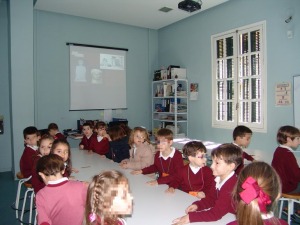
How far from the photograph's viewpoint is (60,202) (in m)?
1.64

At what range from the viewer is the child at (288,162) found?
8.55 feet

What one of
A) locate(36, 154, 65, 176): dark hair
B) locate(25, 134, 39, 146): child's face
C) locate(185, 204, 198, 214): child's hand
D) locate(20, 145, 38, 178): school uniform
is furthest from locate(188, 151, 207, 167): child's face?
locate(25, 134, 39, 146): child's face

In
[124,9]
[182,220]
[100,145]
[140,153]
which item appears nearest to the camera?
[182,220]

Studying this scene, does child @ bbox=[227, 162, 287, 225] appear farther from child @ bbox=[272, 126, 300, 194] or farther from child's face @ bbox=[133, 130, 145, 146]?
child's face @ bbox=[133, 130, 145, 146]

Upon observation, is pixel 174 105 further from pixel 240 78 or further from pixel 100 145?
pixel 100 145

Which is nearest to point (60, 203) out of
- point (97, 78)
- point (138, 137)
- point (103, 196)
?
point (103, 196)

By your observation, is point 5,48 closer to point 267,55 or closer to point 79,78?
point 79,78

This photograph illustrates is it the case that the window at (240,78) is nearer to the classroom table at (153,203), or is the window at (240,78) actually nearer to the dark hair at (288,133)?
the dark hair at (288,133)

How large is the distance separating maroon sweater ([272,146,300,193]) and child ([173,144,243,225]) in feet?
3.78

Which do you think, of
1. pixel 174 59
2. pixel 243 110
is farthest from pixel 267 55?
pixel 174 59

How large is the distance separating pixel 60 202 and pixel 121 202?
61 centimetres

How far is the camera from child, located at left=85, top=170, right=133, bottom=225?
3.94 ft

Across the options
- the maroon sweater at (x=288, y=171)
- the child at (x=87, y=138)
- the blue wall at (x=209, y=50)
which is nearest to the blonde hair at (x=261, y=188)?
the maroon sweater at (x=288, y=171)

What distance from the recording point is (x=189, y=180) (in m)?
2.28
